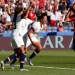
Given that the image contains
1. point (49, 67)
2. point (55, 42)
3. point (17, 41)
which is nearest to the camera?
point (17, 41)

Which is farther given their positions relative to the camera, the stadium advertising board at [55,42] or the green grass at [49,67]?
the stadium advertising board at [55,42]

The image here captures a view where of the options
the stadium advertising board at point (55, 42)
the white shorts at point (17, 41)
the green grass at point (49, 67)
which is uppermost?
the white shorts at point (17, 41)

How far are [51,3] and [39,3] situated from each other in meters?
0.91

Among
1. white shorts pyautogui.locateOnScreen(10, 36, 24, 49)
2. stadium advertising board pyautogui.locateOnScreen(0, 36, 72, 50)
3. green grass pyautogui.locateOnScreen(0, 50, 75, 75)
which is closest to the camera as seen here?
green grass pyautogui.locateOnScreen(0, 50, 75, 75)

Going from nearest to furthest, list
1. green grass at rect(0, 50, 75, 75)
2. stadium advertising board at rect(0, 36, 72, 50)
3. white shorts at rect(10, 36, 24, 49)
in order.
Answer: green grass at rect(0, 50, 75, 75) < white shorts at rect(10, 36, 24, 49) < stadium advertising board at rect(0, 36, 72, 50)

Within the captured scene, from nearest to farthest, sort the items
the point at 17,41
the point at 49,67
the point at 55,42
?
the point at 17,41 → the point at 49,67 → the point at 55,42

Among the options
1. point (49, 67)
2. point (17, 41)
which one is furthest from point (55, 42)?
point (17, 41)

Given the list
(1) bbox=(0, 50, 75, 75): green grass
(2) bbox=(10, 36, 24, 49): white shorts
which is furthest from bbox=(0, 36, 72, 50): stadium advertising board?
(2) bbox=(10, 36, 24, 49): white shorts

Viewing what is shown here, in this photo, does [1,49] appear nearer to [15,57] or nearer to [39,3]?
[39,3]

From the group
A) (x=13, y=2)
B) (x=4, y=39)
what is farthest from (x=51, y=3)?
(x=4, y=39)

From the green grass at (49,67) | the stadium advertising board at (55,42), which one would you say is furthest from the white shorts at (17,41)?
the stadium advertising board at (55,42)

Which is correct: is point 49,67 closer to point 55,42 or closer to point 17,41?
point 17,41

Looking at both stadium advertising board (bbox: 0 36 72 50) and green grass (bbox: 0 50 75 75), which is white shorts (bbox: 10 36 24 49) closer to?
green grass (bbox: 0 50 75 75)

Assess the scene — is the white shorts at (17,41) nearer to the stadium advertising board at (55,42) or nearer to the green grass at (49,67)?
the green grass at (49,67)
